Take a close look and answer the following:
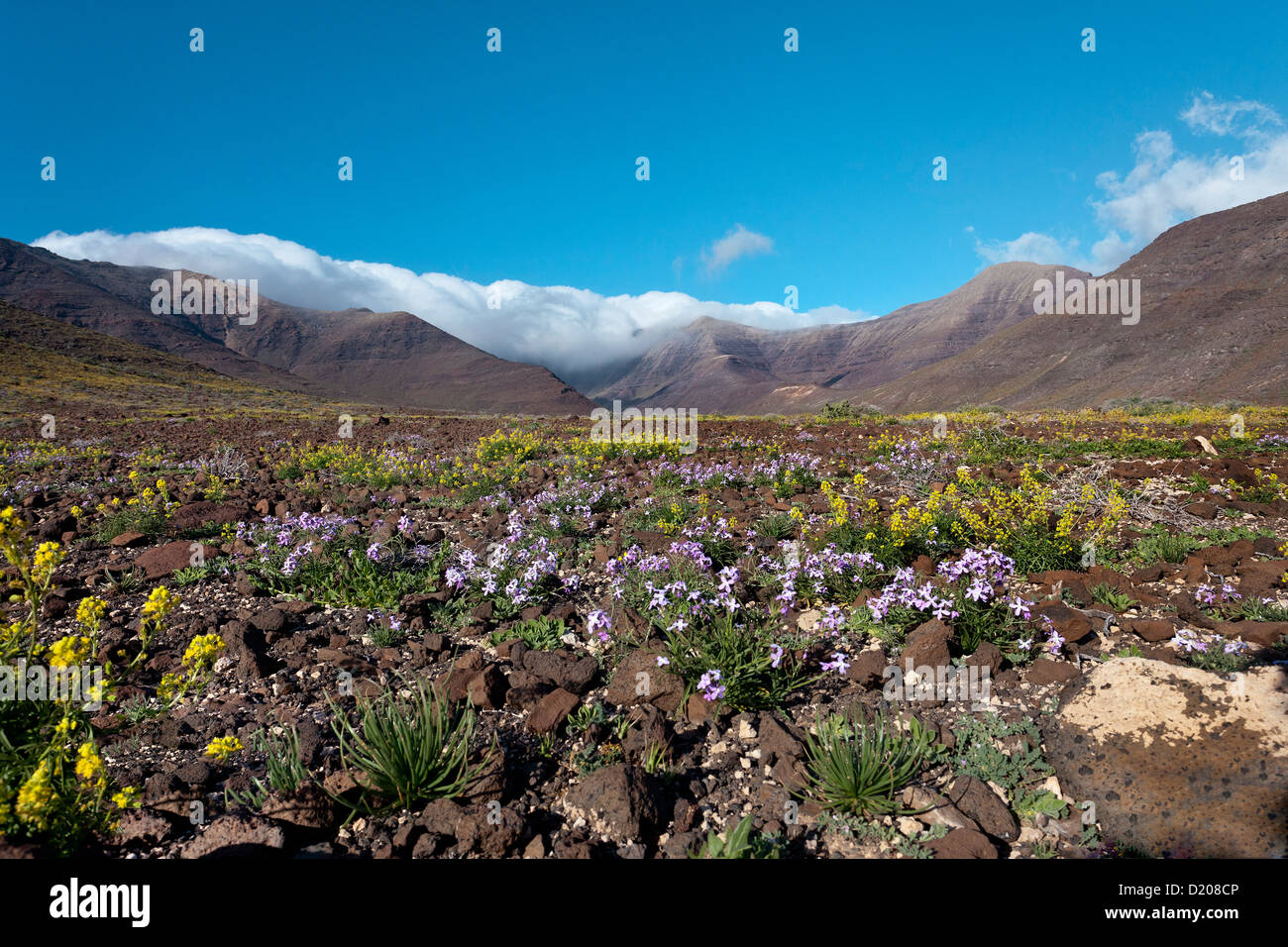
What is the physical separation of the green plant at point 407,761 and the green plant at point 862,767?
1.61 meters

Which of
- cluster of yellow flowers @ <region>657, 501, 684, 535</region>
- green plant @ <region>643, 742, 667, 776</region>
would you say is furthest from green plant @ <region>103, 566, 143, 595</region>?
green plant @ <region>643, 742, 667, 776</region>

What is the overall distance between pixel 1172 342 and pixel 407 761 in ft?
303

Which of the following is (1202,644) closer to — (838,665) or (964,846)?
(838,665)

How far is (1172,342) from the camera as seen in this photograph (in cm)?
6819

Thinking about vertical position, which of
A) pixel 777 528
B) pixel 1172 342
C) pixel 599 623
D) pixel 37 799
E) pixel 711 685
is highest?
pixel 1172 342

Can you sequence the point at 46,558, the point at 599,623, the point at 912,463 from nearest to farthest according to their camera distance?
the point at 46,558 → the point at 599,623 → the point at 912,463

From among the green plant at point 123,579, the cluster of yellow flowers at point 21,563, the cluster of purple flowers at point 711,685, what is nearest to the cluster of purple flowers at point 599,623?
the cluster of purple flowers at point 711,685

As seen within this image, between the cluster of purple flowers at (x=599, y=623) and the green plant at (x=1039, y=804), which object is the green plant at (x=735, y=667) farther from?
the green plant at (x=1039, y=804)

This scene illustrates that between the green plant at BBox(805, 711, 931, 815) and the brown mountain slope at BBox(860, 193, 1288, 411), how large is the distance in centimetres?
6039

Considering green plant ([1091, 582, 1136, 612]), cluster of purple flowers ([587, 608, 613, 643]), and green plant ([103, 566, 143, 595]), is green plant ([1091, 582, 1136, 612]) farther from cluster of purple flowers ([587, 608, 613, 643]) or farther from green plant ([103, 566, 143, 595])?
green plant ([103, 566, 143, 595])

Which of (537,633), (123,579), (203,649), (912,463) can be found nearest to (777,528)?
(537,633)

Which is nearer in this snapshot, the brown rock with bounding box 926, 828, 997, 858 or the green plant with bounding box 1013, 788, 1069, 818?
the brown rock with bounding box 926, 828, 997, 858

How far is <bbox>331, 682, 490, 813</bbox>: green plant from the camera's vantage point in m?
2.67

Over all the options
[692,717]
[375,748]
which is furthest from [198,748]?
Answer: [692,717]
